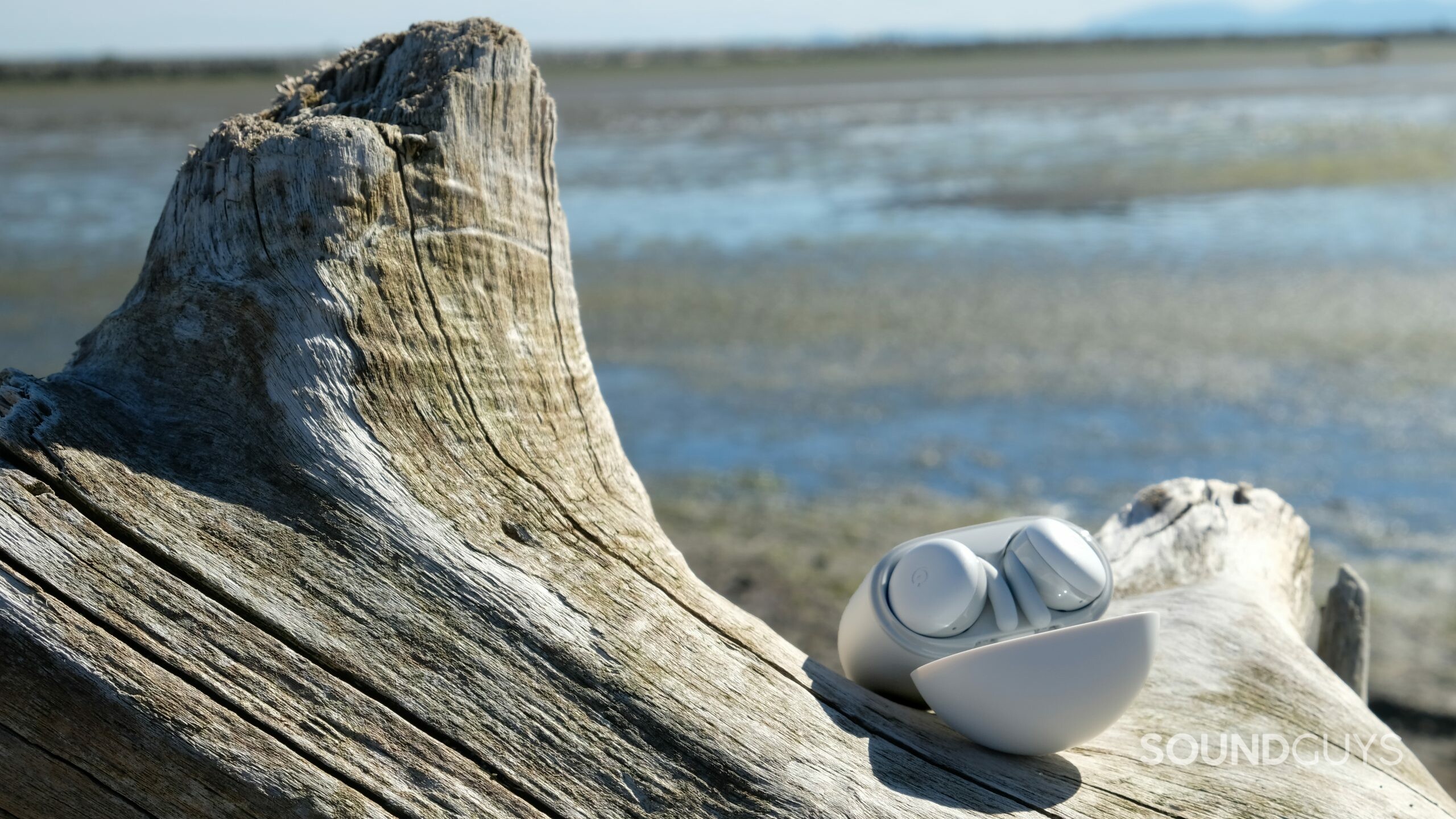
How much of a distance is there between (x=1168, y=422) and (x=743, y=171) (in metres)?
11.5

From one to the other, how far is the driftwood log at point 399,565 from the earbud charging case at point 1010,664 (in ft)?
0.27

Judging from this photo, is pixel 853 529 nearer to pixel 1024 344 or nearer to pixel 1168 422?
pixel 1168 422

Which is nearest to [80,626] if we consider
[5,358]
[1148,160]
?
[5,358]

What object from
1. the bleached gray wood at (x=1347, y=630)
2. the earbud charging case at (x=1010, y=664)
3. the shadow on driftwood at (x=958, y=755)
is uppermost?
the bleached gray wood at (x=1347, y=630)

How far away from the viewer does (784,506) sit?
651cm

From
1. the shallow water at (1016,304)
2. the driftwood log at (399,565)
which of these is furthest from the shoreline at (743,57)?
the driftwood log at (399,565)

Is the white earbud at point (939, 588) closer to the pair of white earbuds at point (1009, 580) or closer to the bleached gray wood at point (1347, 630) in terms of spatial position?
the pair of white earbuds at point (1009, 580)

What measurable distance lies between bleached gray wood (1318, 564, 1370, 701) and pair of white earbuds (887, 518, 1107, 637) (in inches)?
79.1

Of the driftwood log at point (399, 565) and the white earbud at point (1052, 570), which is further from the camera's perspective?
the white earbud at point (1052, 570)

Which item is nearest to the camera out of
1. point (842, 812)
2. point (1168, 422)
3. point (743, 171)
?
point (842, 812)

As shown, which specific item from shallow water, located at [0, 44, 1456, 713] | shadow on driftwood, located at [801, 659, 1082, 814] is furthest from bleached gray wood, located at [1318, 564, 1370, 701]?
shadow on driftwood, located at [801, 659, 1082, 814]

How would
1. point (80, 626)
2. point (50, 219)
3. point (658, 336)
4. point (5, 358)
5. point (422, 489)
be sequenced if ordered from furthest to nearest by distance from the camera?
point (50, 219), point (658, 336), point (5, 358), point (422, 489), point (80, 626)

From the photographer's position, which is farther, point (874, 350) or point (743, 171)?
point (743, 171)

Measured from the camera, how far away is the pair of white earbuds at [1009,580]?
1934 mm
